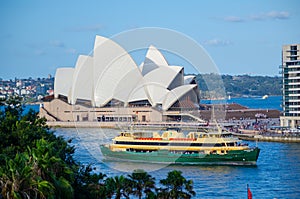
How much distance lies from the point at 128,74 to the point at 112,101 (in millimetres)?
4543

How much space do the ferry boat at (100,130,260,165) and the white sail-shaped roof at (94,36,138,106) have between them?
71.6 feet

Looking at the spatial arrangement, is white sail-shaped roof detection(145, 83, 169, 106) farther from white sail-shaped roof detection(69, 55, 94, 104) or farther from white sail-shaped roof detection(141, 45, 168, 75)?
white sail-shaped roof detection(69, 55, 94, 104)

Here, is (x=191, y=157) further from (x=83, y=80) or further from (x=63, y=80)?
(x=63, y=80)

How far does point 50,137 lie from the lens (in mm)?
16984

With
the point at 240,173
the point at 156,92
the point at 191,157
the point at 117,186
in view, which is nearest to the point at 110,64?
the point at 156,92

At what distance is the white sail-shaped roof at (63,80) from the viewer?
64.0 metres

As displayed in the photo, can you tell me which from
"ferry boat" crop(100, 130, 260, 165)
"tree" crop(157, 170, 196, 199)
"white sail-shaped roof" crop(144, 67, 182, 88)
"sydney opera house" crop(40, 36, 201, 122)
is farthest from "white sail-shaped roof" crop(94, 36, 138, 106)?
"tree" crop(157, 170, 196, 199)

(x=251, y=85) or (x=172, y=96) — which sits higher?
(x=251, y=85)

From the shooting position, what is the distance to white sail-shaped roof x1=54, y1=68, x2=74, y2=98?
64.0m

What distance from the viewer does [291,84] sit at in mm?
47938

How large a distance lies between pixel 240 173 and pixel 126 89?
31.4 m

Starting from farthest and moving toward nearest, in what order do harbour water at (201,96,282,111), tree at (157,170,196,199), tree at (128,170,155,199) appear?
harbour water at (201,96,282,111), tree at (128,170,155,199), tree at (157,170,196,199)

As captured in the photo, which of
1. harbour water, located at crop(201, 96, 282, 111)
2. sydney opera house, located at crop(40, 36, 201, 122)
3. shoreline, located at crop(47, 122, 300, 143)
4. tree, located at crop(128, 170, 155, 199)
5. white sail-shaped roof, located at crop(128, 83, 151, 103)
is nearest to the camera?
tree, located at crop(128, 170, 155, 199)

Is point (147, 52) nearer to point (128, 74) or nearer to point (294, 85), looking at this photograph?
point (128, 74)
